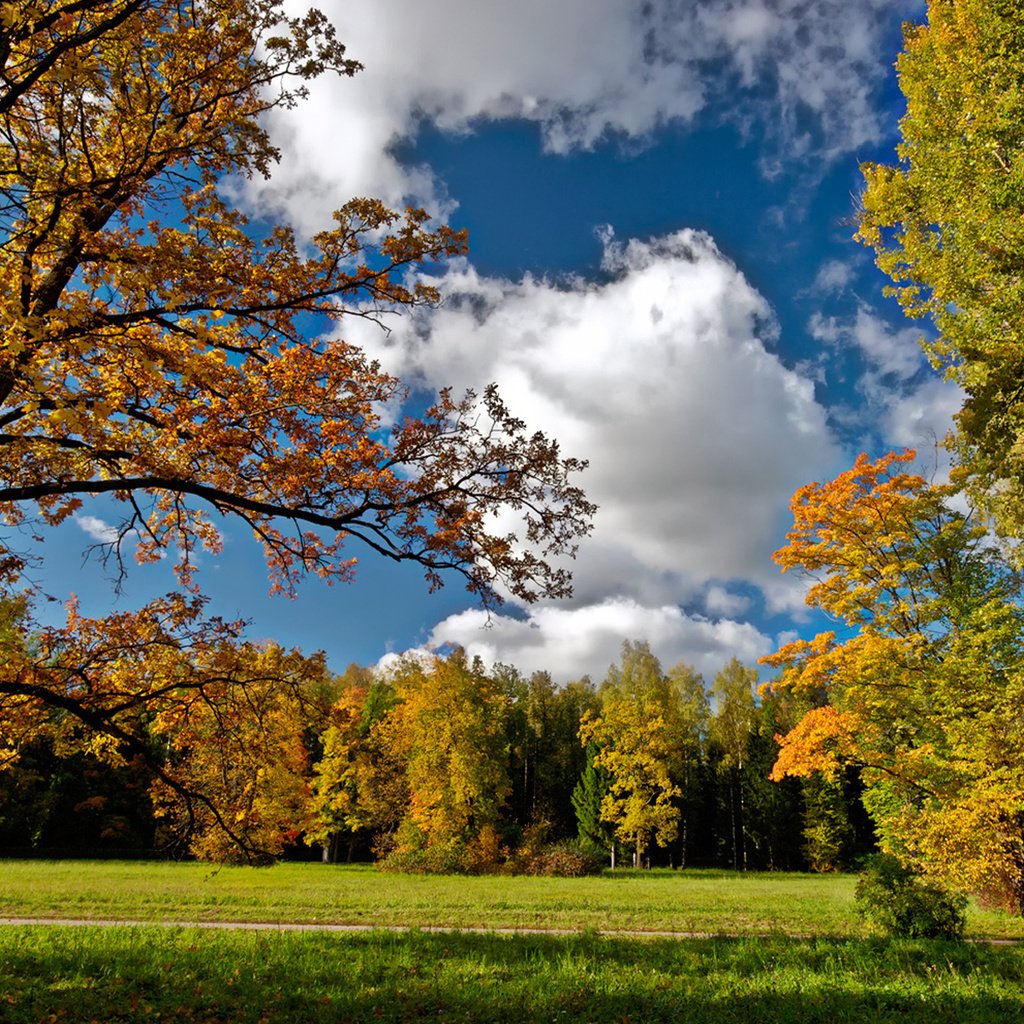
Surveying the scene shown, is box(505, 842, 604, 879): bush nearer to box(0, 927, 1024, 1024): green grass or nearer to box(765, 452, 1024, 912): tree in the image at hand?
box(765, 452, 1024, 912): tree

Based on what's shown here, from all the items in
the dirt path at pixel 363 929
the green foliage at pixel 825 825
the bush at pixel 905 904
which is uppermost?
the bush at pixel 905 904

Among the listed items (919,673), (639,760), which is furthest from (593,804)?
(919,673)

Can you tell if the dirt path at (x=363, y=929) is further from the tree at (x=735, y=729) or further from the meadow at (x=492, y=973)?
the tree at (x=735, y=729)

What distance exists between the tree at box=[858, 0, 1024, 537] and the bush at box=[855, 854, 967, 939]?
697 centimetres

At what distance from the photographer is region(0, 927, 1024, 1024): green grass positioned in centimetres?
684

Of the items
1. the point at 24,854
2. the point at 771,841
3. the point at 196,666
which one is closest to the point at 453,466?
the point at 196,666

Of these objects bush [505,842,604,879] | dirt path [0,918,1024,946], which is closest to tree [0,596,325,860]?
dirt path [0,918,1024,946]

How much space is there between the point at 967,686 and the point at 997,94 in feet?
32.9

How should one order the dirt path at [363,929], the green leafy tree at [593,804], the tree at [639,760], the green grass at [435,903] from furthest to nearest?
the green leafy tree at [593,804]
the tree at [639,760]
the green grass at [435,903]
the dirt path at [363,929]

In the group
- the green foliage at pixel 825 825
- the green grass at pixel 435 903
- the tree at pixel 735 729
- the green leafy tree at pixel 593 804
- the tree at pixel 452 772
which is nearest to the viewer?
the green grass at pixel 435 903

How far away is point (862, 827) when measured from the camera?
51188 mm

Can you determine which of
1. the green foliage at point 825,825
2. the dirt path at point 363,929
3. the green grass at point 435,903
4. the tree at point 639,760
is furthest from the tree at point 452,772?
the green foliage at point 825,825

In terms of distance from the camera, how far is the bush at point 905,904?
11.8 meters

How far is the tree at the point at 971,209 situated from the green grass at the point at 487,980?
8026mm
